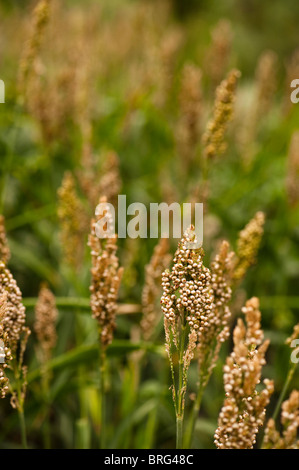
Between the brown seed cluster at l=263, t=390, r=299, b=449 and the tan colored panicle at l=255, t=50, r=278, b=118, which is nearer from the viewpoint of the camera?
the brown seed cluster at l=263, t=390, r=299, b=449

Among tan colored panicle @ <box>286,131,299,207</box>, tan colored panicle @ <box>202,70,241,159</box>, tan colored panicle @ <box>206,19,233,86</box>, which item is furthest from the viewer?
tan colored panicle @ <box>206,19,233,86</box>

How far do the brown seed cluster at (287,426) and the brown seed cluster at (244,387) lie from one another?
0.9 inches

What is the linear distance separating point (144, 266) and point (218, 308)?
3.04 feet

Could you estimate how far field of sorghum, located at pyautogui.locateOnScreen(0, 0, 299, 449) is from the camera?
742 millimetres

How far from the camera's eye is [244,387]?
623 millimetres

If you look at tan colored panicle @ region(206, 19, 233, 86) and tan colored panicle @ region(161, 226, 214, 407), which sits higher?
tan colored panicle @ region(206, 19, 233, 86)

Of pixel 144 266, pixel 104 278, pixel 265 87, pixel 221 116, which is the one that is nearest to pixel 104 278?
pixel 104 278

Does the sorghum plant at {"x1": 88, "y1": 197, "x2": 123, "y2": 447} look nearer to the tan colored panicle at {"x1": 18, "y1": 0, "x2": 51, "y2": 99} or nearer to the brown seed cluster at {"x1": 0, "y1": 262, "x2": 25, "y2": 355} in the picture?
the brown seed cluster at {"x1": 0, "y1": 262, "x2": 25, "y2": 355}

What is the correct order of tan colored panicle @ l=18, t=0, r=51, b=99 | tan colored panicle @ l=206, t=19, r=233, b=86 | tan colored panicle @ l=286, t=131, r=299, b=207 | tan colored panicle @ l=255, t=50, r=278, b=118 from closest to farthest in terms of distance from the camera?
tan colored panicle @ l=18, t=0, r=51, b=99 → tan colored panicle @ l=286, t=131, r=299, b=207 → tan colored panicle @ l=206, t=19, r=233, b=86 → tan colored panicle @ l=255, t=50, r=278, b=118

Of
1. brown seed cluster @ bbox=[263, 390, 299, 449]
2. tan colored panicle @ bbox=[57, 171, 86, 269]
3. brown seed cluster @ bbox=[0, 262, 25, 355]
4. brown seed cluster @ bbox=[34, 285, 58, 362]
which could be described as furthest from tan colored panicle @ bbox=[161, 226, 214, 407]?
tan colored panicle @ bbox=[57, 171, 86, 269]

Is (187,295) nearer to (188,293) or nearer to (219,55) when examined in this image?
(188,293)
